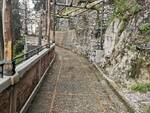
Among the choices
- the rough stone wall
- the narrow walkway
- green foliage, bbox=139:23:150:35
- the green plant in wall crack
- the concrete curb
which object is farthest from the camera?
the green plant in wall crack

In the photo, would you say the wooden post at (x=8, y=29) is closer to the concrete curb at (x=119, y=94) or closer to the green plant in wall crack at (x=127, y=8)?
the concrete curb at (x=119, y=94)

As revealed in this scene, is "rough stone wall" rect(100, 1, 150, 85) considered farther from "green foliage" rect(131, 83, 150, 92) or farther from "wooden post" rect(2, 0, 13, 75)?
"wooden post" rect(2, 0, 13, 75)

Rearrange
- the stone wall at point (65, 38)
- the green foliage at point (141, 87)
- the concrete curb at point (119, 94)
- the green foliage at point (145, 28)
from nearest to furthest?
the concrete curb at point (119, 94) < the green foliage at point (141, 87) < the green foliage at point (145, 28) < the stone wall at point (65, 38)

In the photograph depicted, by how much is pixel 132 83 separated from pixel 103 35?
10.4 m

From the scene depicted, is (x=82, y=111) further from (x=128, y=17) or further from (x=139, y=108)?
(x=128, y=17)

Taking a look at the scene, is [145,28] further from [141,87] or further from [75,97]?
[75,97]

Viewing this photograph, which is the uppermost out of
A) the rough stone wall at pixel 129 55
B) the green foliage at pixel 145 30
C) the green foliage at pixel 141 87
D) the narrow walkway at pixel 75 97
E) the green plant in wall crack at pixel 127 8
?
the green plant in wall crack at pixel 127 8

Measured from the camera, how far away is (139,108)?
839 centimetres

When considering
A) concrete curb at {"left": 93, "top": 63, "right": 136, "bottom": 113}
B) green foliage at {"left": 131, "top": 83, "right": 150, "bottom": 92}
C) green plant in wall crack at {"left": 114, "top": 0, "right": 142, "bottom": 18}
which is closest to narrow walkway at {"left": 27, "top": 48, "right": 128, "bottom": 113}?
concrete curb at {"left": 93, "top": 63, "right": 136, "bottom": 113}

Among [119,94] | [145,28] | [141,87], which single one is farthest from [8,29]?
[145,28]

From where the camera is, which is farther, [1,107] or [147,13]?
[147,13]

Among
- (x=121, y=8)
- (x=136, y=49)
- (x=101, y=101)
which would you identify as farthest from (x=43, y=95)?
(x=121, y=8)

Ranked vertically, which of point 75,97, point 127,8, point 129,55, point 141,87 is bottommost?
point 75,97

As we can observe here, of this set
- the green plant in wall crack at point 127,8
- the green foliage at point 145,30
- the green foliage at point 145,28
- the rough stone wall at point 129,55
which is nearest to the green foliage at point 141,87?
the rough stone wall at point 129,55
